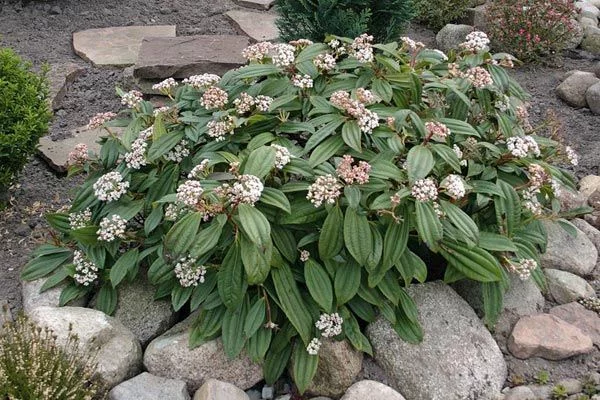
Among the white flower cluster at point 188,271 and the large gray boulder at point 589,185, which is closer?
the white flower cluster at point 188,271

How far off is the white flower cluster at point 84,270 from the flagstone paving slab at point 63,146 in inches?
43.1

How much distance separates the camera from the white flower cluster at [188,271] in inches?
111

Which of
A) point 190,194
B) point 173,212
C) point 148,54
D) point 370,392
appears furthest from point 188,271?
point 148,54

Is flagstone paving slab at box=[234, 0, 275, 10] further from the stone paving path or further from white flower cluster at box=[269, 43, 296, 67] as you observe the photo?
white flower cluster at box=[269, 43, 296, 67]

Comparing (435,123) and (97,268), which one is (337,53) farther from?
(97,268)

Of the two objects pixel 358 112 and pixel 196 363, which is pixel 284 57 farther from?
pixel 196 363

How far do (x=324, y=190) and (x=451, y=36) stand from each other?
11.9ft

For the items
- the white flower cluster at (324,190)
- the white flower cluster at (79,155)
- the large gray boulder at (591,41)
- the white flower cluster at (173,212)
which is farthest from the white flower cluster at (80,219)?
the large gray boulder at (591,41)

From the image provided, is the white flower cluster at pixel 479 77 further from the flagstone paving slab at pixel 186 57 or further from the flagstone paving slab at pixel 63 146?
the flagstone paving slab at pixel 186 57

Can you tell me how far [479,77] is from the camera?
3000mm

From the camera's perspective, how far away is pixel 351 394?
9.00 feet

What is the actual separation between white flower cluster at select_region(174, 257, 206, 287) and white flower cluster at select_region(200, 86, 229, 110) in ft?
2.19

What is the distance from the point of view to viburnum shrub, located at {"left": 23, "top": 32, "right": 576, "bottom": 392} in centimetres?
264

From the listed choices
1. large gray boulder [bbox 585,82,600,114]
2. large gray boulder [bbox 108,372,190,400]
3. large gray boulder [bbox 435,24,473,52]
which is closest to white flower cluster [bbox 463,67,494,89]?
large gray boulder [bbox 108,372,190,400]
